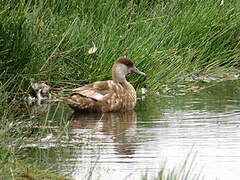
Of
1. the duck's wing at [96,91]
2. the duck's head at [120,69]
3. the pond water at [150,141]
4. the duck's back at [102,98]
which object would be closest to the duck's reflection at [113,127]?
the pond water at [150,141]

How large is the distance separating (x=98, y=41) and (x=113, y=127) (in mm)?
3627

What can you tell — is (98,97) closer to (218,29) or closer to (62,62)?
(62,62)

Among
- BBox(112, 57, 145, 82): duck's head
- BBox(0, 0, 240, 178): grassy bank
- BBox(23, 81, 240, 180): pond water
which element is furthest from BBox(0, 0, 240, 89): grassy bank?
BBox(23, 81, 240, 180): pond water

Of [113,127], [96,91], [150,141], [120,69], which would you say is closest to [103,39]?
[120,69]

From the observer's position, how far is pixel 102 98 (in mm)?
10414

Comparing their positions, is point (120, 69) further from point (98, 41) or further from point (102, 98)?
point (98, 41)

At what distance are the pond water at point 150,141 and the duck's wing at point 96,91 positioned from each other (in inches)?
12.8

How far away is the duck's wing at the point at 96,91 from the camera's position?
33.9 feet

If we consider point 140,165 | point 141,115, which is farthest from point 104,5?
point 140,165

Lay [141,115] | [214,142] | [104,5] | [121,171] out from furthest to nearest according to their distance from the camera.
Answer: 1. [104,5]
2. [141,115]
3. [214,142]
4. [121,171]

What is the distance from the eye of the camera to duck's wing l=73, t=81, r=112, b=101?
10.3 meters

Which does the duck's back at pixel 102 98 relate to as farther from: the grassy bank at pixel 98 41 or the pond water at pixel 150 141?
the grassy bank at pixel 98 41

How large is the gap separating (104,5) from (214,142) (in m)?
7.52

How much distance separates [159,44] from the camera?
527 inches
